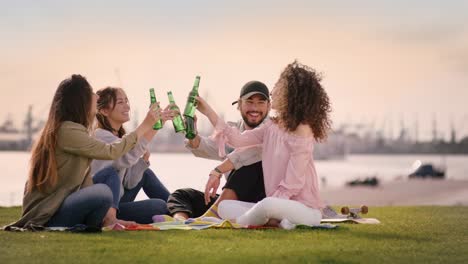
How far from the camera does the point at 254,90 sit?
24.7ft

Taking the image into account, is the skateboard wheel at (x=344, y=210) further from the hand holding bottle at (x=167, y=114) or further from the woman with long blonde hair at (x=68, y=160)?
the woman with long blonde hair at (x=68, y=160)

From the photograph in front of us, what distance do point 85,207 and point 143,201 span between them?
1.20 metres

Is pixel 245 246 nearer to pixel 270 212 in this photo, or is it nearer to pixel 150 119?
pixel 270 212

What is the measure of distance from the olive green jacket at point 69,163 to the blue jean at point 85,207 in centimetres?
7

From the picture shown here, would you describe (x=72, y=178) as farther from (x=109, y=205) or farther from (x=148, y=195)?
(x=148, y=195)

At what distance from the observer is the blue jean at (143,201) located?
7059 mm

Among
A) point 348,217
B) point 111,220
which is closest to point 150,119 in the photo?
point 111,220

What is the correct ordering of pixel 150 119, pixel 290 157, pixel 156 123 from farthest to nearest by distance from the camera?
pixel 156 123 → pixel 290 157 → pixel 150 119

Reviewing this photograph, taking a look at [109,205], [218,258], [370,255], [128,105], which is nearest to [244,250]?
[218,258]

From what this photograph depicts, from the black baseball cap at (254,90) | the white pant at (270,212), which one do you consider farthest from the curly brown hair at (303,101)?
the white pant at (270,212)

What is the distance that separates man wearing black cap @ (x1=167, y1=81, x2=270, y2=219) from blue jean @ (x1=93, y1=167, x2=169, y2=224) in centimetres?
19

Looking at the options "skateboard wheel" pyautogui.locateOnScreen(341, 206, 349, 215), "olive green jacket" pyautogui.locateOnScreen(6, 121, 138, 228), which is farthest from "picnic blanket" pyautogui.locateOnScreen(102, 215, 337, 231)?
"skateboard wheel" pyautogui.locateOnScreen(341, 206, 349, 215)

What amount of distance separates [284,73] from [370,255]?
2.26m

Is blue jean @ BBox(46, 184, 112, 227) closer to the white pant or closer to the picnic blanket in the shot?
the picnic blanket
